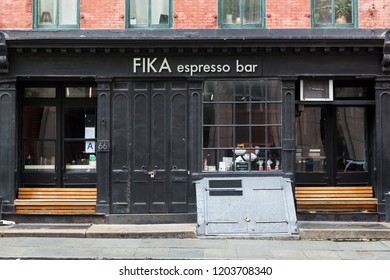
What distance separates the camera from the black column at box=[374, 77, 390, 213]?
39.0 ft

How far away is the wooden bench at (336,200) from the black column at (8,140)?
7070mm

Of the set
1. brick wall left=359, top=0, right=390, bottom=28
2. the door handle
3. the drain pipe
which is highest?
brick wall left=359, top=0, right=390, bottom=28


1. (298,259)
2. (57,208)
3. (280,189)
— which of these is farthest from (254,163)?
(57,208)

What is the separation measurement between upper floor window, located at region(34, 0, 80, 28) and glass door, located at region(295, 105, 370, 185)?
6.27m

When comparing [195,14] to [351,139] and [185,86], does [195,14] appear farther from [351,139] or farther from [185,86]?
[351,139]

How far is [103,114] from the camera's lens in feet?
39.2

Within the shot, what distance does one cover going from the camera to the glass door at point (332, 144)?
12.7 m

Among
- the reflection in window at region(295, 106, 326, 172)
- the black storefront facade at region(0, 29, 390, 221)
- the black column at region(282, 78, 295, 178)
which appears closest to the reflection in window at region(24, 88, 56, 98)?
the black storefront facade at region(0, 29, 390, 221)

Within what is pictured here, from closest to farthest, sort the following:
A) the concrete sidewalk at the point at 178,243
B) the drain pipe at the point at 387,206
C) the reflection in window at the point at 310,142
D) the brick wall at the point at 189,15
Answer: the concrete sidewalk at the point at 178,243, the drain pipe at the point at 387,206, the brick wall at the point at 189,15, the reflection in window at the point at 310,142

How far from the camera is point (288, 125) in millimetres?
11977

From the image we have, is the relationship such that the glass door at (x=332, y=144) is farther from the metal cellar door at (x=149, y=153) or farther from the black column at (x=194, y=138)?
the metal cellar door at (x=149, y=153)

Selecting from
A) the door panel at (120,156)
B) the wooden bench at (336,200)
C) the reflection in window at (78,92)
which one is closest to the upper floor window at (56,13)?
Result: the reflection in window at (78,92)

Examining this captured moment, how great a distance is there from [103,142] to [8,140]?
7.66 feet

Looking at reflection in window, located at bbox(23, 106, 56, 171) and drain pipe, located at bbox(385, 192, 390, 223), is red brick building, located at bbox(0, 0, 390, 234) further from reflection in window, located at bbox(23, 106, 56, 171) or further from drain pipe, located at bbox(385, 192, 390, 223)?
reflection in window, located at bbox(23, 106, 56, 171)
